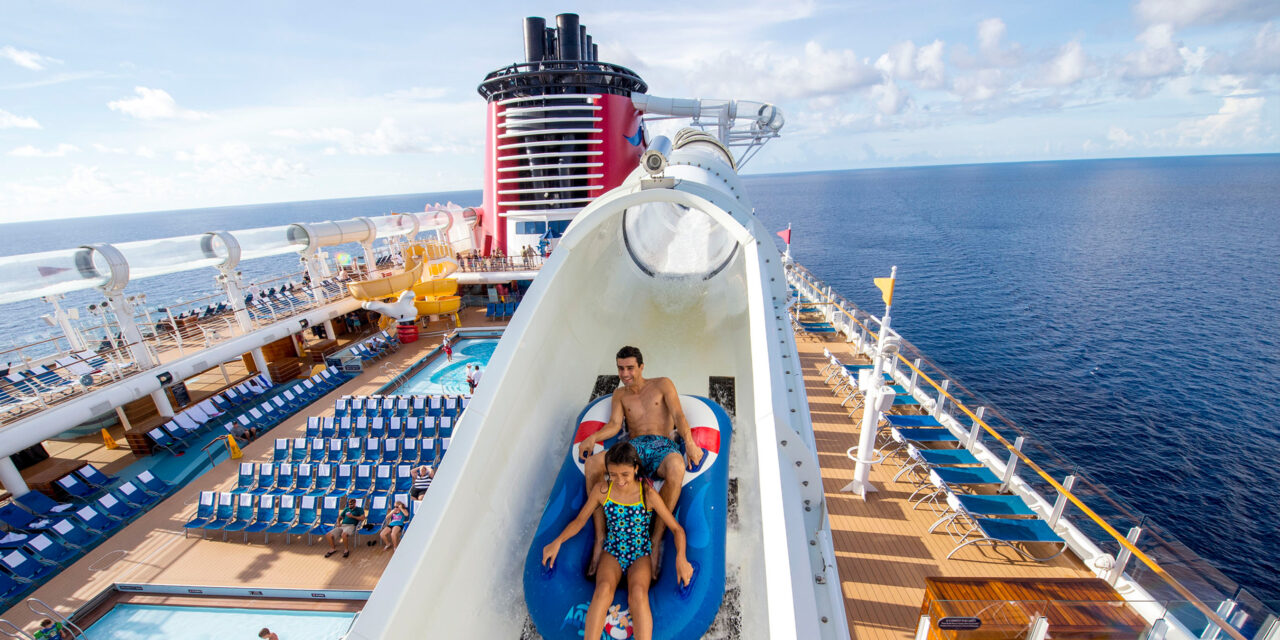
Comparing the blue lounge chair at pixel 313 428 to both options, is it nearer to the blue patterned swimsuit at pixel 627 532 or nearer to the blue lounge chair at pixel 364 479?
the blue lounge chair at pixel 364 479

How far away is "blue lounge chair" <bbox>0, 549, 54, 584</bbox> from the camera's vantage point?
6.58 m

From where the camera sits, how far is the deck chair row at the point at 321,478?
8.10 meters

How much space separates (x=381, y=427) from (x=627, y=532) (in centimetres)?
856

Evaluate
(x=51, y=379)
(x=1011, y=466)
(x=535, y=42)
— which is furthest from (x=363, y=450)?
(x=535, y=42)

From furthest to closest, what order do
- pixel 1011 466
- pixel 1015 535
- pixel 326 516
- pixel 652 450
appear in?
pixel 326 516
pixel 1011 466
pixel 1015 535
pixel 652 450

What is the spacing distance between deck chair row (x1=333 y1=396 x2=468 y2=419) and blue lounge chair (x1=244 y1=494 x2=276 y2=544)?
293 centimetres

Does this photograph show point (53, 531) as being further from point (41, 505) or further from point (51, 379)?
point (51, 379)

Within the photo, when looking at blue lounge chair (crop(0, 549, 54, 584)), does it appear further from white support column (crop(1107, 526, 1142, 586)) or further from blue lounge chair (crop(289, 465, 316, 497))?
white support column (crop(1107, 526, 1142, 586))

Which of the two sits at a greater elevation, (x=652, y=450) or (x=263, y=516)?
(x=652, y=450)

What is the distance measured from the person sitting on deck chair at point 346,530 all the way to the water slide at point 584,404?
15.2 feet

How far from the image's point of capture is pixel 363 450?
923cm

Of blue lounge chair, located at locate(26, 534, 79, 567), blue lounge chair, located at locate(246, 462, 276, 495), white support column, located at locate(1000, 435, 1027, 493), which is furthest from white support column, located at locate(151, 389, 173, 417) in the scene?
white support column, located at locate(1000, 435, 1027, 493)

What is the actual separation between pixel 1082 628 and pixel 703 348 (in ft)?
13.3

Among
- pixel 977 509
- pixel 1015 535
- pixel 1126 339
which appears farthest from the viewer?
pixel 1126 339
